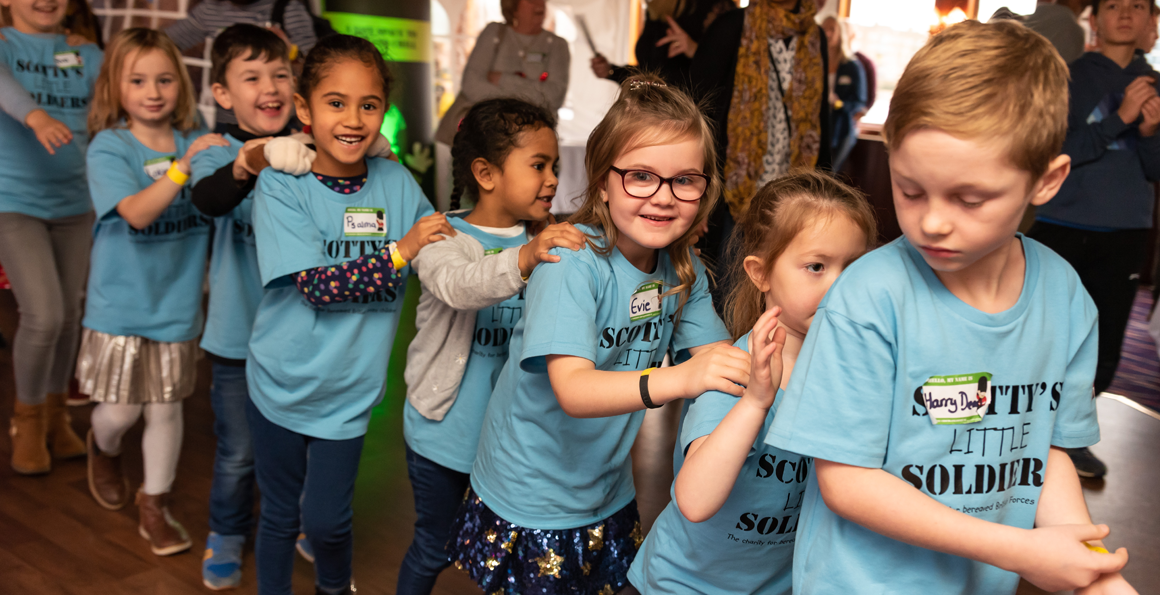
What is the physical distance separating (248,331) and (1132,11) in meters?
2.93

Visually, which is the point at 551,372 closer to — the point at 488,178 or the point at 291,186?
the point at 488,178

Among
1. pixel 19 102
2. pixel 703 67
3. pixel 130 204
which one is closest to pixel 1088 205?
pixel 703 67

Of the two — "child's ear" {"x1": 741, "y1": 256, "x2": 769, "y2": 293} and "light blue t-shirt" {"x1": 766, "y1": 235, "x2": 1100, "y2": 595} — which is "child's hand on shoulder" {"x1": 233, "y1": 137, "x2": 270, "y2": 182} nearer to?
"child's ear" {"x1": 741, "y1": 256, "x2": 769, "y2": 293}

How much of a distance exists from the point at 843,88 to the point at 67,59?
5138 millimetres

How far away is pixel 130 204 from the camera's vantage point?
2.20 meters

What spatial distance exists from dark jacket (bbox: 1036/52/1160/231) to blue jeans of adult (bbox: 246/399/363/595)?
2.54 m

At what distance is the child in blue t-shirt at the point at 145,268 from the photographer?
2.30 m

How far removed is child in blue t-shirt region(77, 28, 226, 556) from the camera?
7.55 ft

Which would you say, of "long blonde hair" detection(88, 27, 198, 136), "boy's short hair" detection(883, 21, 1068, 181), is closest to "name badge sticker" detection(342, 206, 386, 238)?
"long blonde hair" detection(88, 27, 198, 136)

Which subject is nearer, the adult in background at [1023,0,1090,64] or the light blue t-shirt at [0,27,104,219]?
the light blue t-shirt at [0,27,104,219]

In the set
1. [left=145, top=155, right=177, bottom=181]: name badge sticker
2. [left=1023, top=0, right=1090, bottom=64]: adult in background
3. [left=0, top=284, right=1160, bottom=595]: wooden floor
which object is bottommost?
[left=0, top=284, right=1160, bottom=595]: wooden floor

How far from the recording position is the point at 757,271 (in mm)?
1269

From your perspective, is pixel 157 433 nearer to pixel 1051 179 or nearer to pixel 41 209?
pixel 41 209

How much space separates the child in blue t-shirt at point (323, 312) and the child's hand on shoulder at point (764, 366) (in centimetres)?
97
